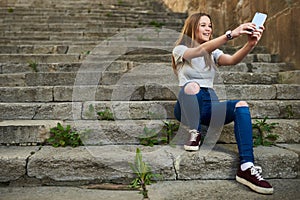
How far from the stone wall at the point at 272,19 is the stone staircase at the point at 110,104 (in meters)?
0.18

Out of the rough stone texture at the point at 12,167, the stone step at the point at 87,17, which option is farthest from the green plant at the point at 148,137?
the stone step at the point at 87,17

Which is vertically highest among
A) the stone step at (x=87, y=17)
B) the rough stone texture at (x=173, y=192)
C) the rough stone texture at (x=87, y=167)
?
the stone step at (x=87, y=17)

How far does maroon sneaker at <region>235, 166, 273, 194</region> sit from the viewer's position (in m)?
1.64

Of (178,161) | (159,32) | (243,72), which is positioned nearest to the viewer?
(178,161)

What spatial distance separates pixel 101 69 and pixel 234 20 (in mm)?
2483

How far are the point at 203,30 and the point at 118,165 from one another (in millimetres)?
1095

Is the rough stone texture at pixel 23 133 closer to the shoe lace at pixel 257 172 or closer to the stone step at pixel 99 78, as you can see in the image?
the stone step at pixel 99 78

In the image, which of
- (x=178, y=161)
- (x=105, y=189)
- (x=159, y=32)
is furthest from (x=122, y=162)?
(x=159, y=32)

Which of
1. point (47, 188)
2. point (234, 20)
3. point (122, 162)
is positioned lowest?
point (47, 188)

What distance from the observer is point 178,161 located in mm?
1890

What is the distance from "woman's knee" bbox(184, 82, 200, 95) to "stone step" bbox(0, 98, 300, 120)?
45cm

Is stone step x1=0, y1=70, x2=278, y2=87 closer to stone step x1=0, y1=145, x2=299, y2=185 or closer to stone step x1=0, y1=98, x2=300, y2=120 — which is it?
stone step x1=0, y1=98, x2=300, y2=120

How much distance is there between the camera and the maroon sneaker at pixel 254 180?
5.39 ft

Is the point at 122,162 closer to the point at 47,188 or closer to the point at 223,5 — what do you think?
the point at 47,188
